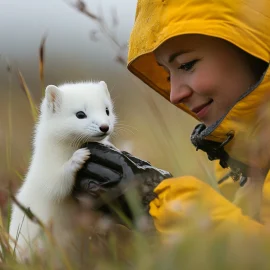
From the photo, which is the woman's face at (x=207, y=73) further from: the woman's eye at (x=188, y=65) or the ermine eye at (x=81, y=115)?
the ermine eye at (x=81, y=115)

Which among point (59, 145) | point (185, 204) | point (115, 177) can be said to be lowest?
point (59, 145)

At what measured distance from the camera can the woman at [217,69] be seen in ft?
6.11

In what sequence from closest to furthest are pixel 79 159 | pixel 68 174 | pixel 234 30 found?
pixel 234 30 → pixel 79 159 → pixel 68 174

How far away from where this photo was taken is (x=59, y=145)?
8.38 feet

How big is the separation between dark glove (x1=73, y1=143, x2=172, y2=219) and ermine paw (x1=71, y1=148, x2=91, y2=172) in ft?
0.06

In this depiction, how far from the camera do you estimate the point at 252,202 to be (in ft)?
4.62

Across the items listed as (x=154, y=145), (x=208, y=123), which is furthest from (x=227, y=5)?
(x=154, y=145)

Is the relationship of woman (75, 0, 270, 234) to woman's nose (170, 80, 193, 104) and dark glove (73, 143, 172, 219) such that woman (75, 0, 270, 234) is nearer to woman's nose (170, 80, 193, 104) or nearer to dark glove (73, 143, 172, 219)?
woman's nose (170, 80, 193, 104)

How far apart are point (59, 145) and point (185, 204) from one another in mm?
1036

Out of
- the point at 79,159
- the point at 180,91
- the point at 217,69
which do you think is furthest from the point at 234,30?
the point at 79,159

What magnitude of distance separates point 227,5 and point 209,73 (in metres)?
0.21

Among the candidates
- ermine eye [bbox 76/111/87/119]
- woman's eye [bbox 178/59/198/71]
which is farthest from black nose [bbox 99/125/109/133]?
woman's eye [bbox 178/59/198/71]

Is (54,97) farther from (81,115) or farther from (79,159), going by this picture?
(79,159)

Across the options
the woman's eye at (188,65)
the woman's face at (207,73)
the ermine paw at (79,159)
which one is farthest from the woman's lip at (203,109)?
the ermine paw at (79,159)
